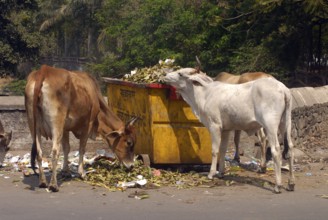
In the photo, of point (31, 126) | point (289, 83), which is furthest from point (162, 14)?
point (31, 126)

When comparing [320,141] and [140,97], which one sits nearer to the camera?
[140,97]

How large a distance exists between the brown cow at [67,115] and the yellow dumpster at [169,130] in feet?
1.32

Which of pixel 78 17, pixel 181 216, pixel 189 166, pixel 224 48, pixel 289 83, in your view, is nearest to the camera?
pixel 181 216

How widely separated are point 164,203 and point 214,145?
1854mm

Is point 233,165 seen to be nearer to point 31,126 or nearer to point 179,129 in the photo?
point 179,129

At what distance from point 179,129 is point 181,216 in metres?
3.13

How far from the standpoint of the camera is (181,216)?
8.28 metres

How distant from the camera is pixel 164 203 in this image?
9078 millimetres

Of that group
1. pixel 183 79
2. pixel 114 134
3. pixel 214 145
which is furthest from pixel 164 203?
pixel 183 79

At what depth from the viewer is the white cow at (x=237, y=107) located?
9.91m

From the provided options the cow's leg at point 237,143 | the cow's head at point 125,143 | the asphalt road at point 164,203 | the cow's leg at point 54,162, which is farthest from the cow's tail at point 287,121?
the cow's leg at point 54,162

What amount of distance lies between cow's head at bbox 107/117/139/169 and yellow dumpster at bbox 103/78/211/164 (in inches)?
14.5

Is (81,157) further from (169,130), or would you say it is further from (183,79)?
(183,79)

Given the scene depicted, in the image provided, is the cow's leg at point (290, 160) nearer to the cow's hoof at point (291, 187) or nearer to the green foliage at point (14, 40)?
the cow's hoof at point (291, 187)
